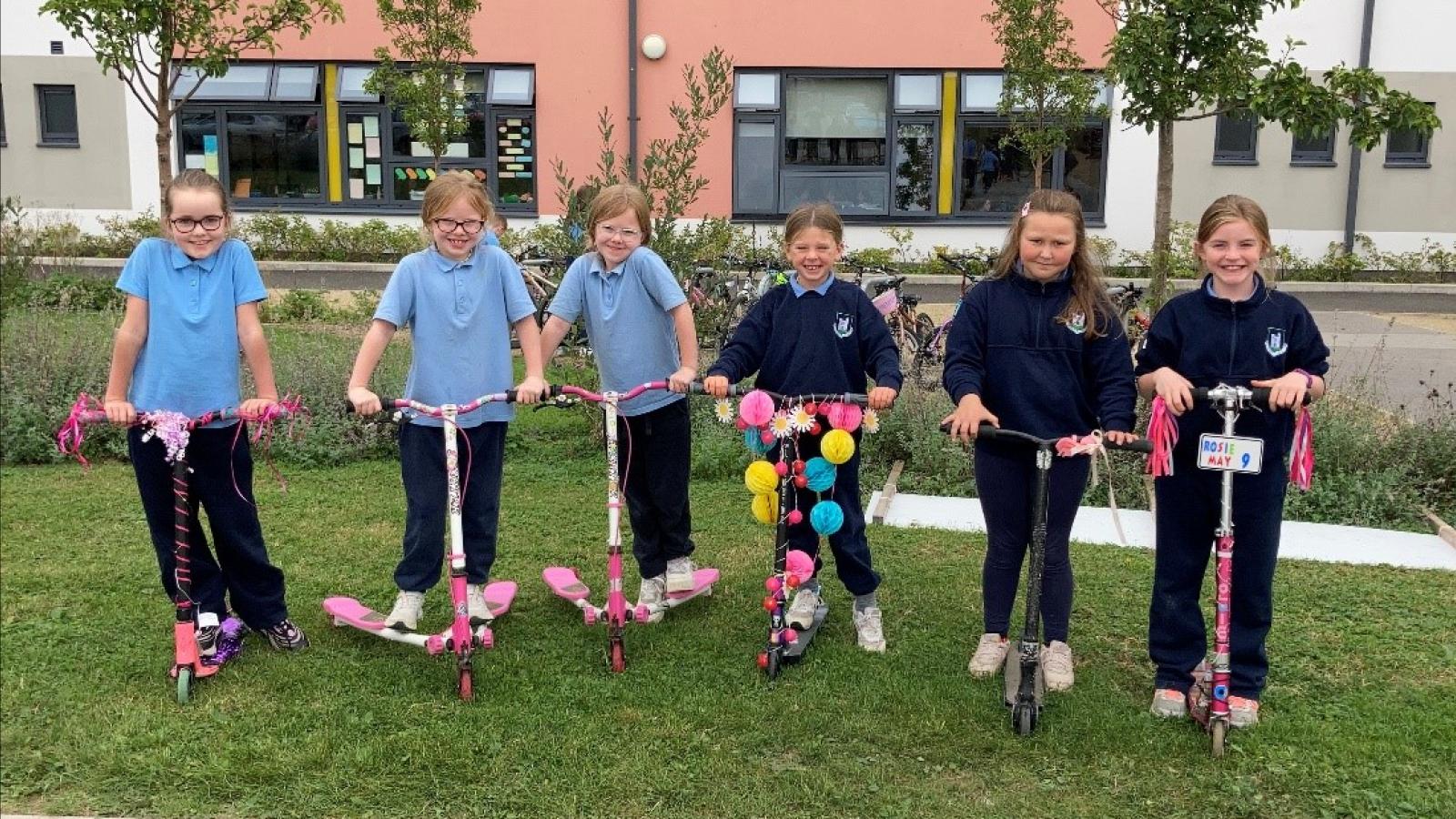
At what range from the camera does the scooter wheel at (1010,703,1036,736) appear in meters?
3.80

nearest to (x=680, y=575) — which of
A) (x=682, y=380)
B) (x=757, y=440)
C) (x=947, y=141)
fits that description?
(x=757, y=440)

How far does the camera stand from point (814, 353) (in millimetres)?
4250

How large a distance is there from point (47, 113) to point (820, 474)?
18.3 metres

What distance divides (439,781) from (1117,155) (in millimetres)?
16019

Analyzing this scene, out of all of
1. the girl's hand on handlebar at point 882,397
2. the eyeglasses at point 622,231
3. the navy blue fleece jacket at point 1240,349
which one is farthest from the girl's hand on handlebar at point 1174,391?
the eyeglasses at point 622,231

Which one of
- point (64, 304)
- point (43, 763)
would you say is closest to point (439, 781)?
point (43, 763)

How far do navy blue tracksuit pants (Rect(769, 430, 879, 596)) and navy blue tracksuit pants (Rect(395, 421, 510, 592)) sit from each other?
1.10 meters

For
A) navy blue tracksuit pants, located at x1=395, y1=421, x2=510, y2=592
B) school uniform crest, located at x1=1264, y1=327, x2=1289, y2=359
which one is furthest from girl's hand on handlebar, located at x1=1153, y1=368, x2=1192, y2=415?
navy blue tracksuit pants, located at x1=395, y1=421, x2=510, y2=592

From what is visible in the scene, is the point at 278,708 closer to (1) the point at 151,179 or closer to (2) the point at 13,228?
(2) the point at 13,228

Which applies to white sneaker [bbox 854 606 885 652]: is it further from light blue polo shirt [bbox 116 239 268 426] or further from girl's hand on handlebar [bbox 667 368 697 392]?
light blue polo shirt [bbox 116 239 268 426]

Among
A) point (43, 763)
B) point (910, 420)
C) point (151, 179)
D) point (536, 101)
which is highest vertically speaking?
point (536, 101)

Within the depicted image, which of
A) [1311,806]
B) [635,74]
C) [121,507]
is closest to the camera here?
[1311,806]

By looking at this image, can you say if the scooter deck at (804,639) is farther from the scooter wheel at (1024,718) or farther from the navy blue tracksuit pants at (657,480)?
the scooter wheel at (1024,718)

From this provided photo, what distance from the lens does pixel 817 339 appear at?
4.26 metres
